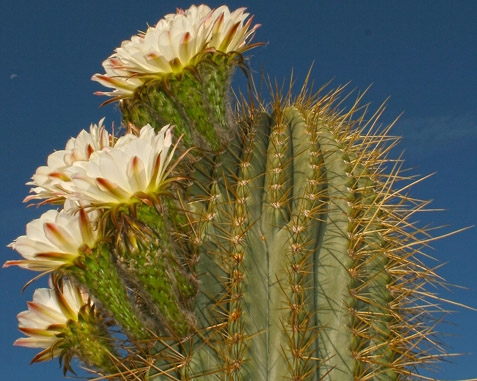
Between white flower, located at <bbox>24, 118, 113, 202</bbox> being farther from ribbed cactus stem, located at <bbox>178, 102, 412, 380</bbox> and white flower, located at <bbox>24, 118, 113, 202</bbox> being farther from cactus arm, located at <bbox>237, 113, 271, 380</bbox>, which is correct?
cactus arm, located at <bbox>237, 113, 271, 380</bbox>

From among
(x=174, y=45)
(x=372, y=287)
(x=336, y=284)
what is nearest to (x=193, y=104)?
(x=174, y=45)

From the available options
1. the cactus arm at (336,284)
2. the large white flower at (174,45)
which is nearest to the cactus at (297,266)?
the cactus arm at (336,284)

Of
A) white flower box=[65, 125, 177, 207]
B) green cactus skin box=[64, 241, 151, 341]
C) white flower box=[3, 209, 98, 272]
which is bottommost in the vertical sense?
green cactus skin box=[64, 241, 151, 341]

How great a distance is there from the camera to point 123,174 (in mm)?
1934

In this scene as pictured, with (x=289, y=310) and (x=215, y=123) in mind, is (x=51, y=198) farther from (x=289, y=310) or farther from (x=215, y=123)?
(x=289, y=310)

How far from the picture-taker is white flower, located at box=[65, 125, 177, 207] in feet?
6.31

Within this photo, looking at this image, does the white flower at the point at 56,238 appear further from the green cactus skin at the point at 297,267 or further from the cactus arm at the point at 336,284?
the cactus arm at the point at 336,284

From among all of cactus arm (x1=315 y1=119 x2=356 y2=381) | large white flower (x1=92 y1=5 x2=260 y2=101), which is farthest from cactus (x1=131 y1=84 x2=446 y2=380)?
large white flower (x1=92 y1=5 x2=260 y2=101)

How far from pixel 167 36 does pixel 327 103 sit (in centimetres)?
121

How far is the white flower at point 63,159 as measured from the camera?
2.21 metres

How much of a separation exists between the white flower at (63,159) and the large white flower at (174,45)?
0.27 metres

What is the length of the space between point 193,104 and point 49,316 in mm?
939

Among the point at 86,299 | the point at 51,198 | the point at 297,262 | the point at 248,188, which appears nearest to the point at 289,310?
the point at 297,262

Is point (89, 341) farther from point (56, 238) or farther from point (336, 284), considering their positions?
point (336, 284)
